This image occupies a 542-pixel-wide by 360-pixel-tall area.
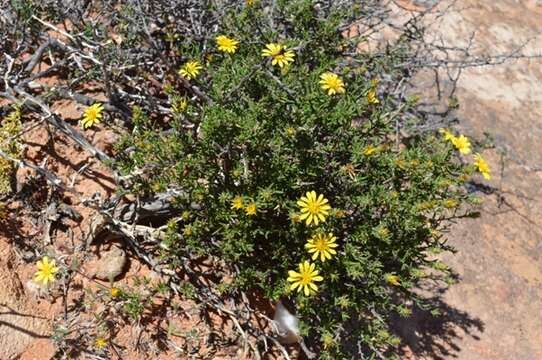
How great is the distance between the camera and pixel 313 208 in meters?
2.94

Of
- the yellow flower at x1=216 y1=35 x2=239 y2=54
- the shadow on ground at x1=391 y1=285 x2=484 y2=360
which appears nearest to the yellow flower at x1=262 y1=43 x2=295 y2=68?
the yellow flower at x1=216 y1=35 x2=239 y2=54

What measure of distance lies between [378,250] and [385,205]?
0.81ft

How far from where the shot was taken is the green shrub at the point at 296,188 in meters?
3.05

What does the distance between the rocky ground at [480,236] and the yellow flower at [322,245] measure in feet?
2.93

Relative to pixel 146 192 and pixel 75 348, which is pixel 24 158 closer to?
pixel 146 192

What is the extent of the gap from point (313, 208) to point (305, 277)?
0.36 metres

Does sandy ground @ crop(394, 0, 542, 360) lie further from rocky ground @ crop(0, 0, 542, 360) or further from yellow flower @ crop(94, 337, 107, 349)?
yellow flower @ crop(94, 337, 107, 349)

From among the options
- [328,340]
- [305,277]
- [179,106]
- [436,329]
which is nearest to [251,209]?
[305,277]

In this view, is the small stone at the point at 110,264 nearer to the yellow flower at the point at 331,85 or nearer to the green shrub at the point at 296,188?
the green shrub at the point at 296,188

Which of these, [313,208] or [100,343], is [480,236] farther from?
[100,343]

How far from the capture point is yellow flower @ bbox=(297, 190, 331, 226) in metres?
2.91

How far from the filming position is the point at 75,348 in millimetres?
3068

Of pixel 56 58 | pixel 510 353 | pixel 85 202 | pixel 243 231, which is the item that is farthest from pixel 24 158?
pixel 510 353

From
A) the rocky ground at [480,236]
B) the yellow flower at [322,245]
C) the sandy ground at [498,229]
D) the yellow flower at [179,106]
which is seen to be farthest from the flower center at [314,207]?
the sandy ground at [498,229]
